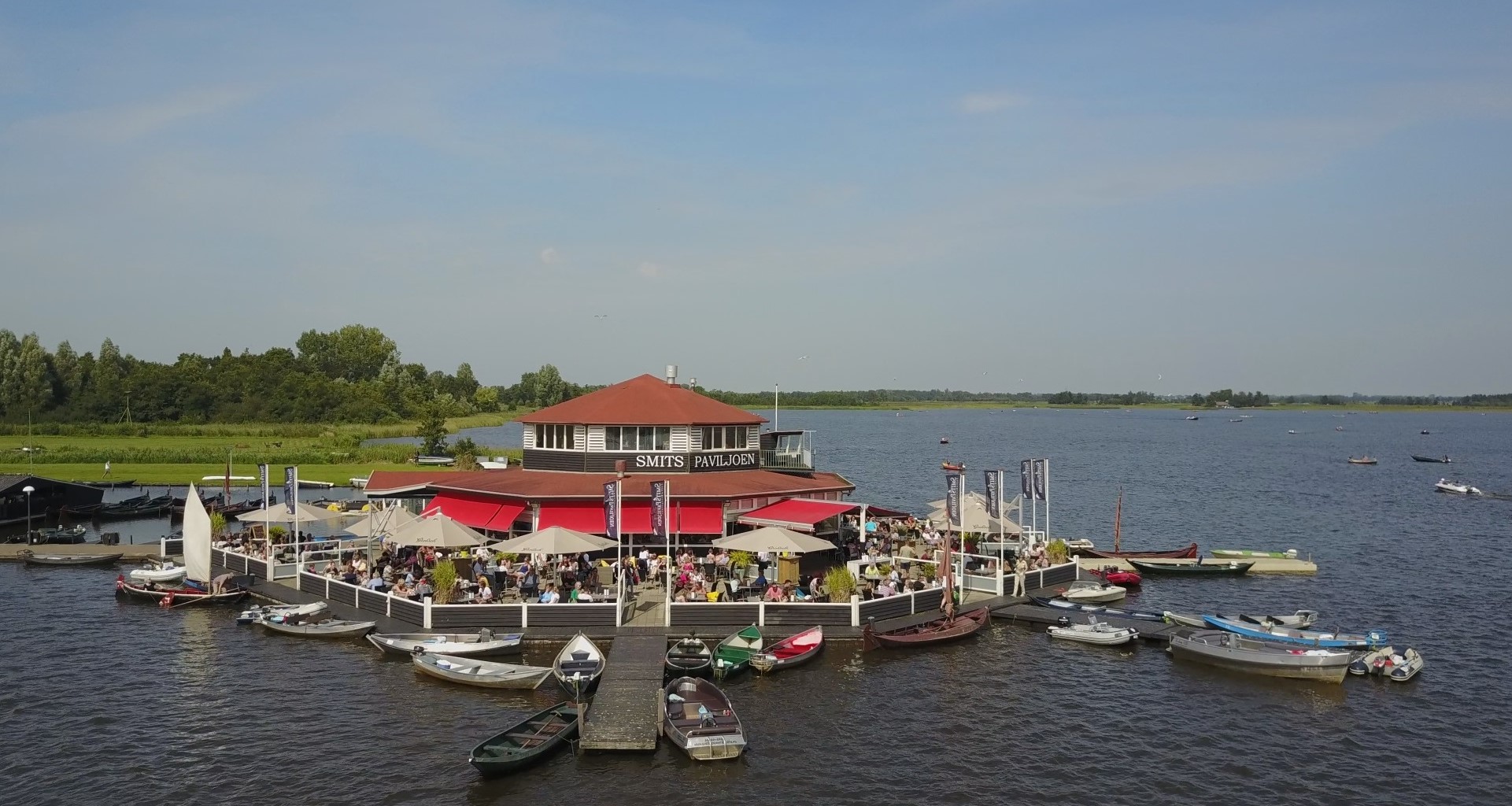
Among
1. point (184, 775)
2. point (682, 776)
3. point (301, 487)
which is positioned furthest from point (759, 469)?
point (301, 487)

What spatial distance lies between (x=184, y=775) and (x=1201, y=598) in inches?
1687

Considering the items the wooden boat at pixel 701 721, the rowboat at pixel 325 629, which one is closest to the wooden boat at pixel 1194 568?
the wooden boat at pixel 701 721

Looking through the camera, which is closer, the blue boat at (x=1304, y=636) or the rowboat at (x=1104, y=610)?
the blue boat at (x=1304, y=636)

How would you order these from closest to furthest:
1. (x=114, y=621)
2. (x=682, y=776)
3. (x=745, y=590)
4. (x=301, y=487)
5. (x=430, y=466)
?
(x=682, y=776)
(x=745, y=590)
(x=114, y=621)
(x=301, y=487)
(x=430, y=466)

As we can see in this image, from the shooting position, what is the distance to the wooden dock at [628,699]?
2627cm

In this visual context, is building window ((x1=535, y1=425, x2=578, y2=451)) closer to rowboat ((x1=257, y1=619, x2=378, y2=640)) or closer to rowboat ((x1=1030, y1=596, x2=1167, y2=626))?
rowboat ((x1=257, y1=619, x2=378, y2=640))

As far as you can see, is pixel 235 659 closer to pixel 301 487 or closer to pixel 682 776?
pixel 682 776

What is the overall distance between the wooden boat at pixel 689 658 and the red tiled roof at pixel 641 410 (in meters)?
16.3

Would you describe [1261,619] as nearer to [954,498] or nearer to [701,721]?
[954,498]

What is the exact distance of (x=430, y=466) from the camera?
330 feet

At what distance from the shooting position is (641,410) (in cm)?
4894

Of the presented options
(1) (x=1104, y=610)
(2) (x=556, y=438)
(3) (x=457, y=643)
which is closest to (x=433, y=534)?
(3) (x=457, y=643)

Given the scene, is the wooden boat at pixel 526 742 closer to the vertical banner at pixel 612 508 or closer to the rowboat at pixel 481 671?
the rowboat at pixel 481 671

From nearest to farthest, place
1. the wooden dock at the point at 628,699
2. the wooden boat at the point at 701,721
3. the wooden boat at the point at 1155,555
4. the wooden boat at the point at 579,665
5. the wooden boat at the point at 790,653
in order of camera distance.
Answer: the wooden boat at the point at 701,721
the wooden dock at the point at 628,699
the wooden boat at the point at 579,665
the wooden boat at the point at 790,653
the wooden boat at the point at 1155,555
